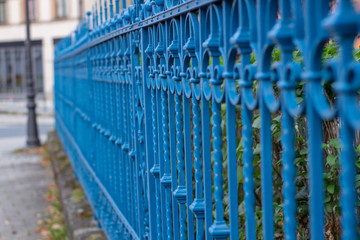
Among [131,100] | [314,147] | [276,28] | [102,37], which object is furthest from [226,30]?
[102,37]

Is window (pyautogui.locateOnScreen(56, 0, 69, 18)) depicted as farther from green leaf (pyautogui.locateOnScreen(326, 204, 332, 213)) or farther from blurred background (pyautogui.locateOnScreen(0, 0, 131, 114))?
green leaf (pyautogui.locateOnScreen(326, 204, 332, 213))

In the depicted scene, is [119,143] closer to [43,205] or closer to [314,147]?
[314,147]

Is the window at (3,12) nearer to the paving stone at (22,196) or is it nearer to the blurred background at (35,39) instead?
the blurred background at (35,39)

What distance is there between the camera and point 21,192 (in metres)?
7.88

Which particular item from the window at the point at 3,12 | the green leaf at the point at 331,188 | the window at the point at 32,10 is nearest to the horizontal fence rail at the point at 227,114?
the green leaf at the point at 331,188

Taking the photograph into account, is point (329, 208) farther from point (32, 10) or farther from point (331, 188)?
point (32, 10)

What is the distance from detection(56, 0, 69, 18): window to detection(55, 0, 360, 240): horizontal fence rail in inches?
1265

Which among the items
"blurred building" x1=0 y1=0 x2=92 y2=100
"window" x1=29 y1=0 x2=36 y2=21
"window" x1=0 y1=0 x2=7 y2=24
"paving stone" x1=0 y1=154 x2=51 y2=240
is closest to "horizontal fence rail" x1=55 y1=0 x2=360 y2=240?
"paving stone" x1=0 y1=154 x2=51 y2=240

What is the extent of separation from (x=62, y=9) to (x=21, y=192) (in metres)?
29.2

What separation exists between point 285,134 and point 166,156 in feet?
3.93

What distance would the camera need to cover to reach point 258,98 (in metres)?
1.43

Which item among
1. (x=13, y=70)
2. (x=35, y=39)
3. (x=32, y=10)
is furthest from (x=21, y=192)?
(x=32, y=10)

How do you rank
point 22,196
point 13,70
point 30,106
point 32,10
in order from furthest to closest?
point 13,70 < point 32,10 < point 30,106 < point 22,196

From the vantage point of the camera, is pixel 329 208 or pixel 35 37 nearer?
pixel 329 208
